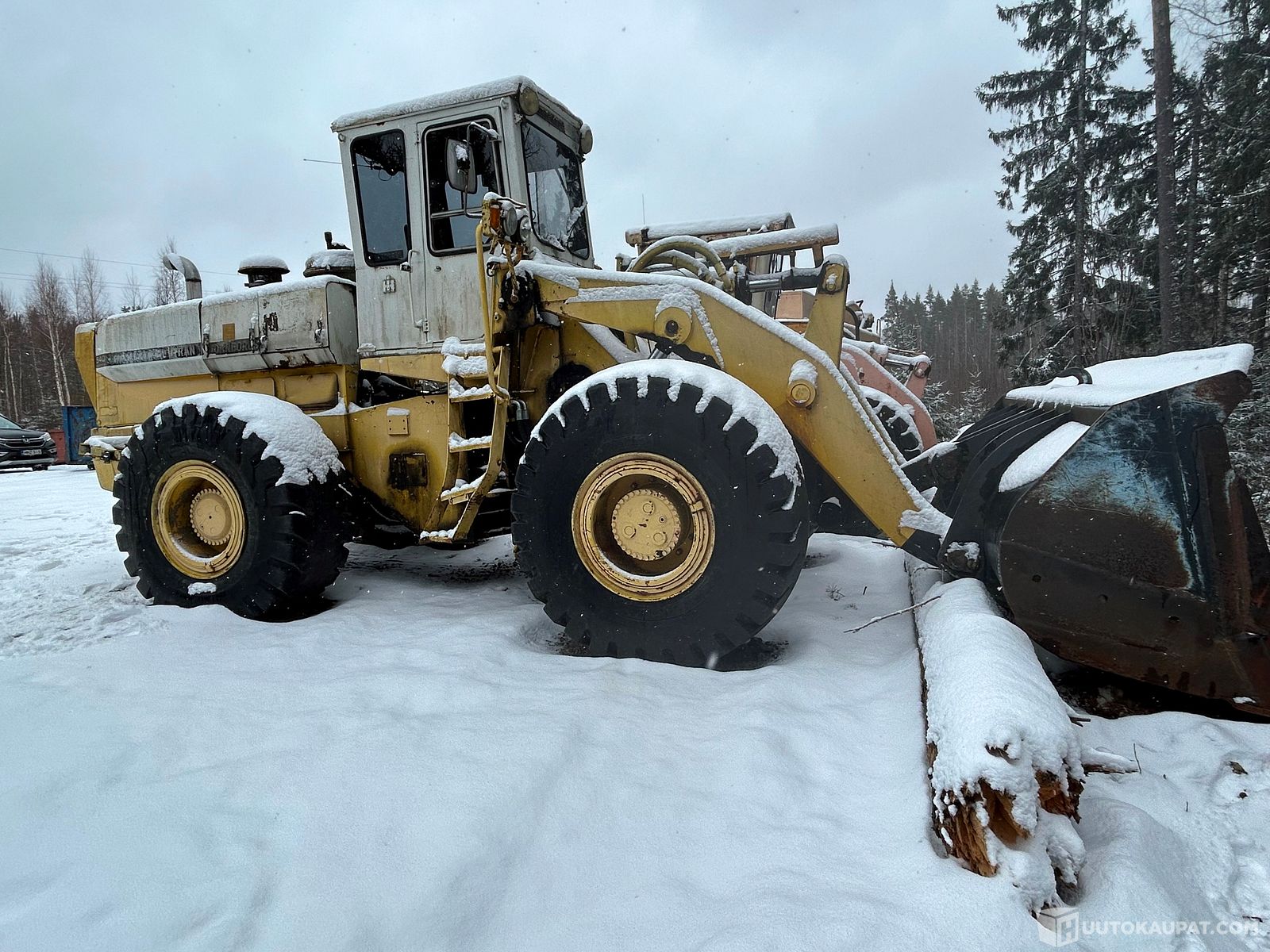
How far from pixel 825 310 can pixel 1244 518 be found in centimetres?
199

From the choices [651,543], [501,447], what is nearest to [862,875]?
[651,543]

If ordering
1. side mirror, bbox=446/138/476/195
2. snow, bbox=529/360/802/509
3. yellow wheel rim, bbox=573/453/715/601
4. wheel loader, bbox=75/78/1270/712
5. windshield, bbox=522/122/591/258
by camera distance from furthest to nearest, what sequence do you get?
windshield, bbox=522/122/591/258 < side mirror, bbox=446/138/476/195 < yellow wheel rim, bbox=573/453/715/601 < snow, bbox=529/360/802/509 < wheel loader, bbox=75/78/1270/712

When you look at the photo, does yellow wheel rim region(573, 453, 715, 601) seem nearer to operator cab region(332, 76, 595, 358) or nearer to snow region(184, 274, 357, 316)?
operator cab region(332, 76, 595, 358)

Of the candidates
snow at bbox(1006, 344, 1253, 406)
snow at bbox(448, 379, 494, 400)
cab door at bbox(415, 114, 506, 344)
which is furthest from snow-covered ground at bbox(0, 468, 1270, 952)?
cab door at bbox(415, 114, 506, 344)

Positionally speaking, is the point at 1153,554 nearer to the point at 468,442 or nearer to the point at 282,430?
the point at 468,442

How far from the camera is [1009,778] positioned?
1.64 meters

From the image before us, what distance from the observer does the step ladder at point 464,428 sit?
3.79 m

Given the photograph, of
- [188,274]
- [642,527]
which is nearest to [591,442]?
[642,527]

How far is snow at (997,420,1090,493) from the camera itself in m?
2.61

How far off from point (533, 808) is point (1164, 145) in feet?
52.5

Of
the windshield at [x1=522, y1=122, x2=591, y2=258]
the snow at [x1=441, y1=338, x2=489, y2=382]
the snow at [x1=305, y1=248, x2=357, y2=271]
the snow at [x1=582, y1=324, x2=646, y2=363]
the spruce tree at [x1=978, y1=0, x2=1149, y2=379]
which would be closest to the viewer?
the snow at [x1=441, y1=338, x2=489, y2=382]

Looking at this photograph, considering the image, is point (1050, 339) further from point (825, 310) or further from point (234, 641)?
point (234, 641)

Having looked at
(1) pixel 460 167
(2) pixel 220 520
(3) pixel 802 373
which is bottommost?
(2) pixel 220 520

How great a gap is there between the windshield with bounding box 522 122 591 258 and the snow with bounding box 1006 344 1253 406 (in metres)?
3.08
